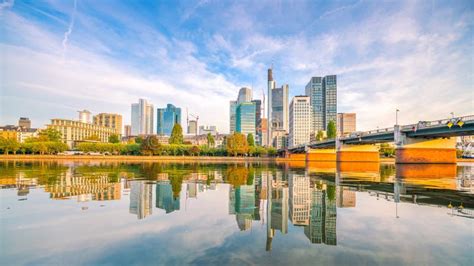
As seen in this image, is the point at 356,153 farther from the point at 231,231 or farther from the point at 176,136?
the point at 231,231

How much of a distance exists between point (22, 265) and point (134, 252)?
2568 mm

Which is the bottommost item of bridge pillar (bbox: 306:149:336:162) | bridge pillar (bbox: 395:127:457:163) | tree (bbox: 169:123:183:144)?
bridge pillar (bbox: 306:149:336:162)

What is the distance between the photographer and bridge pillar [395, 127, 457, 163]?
60.4 metres

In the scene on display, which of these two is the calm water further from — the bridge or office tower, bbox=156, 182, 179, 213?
the bridge

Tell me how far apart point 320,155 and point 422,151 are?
A: 156ft

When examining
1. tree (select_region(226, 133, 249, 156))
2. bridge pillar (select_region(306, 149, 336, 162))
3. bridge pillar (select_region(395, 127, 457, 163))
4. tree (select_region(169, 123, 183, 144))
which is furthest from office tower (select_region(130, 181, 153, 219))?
tree (select_region(169, 123, 183, 144))

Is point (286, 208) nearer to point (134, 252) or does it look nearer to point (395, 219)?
point (395, 219)

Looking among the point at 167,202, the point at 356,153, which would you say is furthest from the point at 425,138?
the point at 167,202

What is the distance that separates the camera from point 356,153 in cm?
8831

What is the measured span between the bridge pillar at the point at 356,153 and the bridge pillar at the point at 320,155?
1813 centimetres

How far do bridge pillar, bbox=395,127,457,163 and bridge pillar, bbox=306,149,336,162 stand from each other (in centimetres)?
4543

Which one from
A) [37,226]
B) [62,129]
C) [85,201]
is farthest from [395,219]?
Result: [62,129]

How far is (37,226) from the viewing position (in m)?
9.48

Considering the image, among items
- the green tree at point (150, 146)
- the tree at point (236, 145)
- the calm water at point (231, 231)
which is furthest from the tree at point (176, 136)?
the calm water at point (231, 231)
